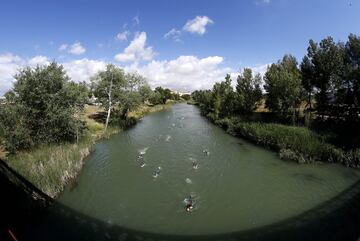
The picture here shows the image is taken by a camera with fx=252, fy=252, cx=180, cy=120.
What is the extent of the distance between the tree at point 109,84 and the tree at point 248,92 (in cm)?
2082

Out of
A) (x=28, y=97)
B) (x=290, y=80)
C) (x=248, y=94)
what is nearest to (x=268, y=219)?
(x=28, y=97)

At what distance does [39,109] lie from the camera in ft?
73.5

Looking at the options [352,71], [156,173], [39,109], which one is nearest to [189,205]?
[156,173]

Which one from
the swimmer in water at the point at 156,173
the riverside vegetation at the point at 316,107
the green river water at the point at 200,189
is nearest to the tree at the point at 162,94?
the riverside vegetation at the point at 316,107

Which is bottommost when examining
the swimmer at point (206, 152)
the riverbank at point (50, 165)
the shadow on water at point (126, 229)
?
the shadow on water at point (126, 229)

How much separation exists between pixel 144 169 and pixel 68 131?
30.8ft

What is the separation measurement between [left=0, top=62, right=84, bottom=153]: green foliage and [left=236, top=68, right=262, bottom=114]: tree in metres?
29.1

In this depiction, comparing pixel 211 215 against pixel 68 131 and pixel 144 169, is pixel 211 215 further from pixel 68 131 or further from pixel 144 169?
pixel 68 131

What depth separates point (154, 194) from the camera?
16.2 metres

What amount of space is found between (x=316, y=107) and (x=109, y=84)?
32.9m

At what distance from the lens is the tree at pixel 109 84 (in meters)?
41.0

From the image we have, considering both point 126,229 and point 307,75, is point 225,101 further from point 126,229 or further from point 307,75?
point 126,229

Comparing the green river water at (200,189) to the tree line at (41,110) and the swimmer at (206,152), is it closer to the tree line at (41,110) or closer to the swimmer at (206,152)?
the swimmer at (206,152)

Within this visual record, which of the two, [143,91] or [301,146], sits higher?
[143,91]
